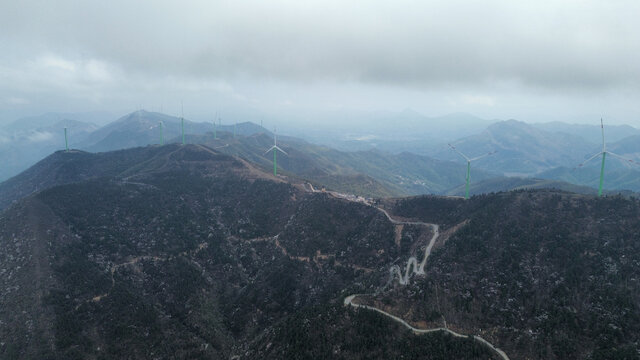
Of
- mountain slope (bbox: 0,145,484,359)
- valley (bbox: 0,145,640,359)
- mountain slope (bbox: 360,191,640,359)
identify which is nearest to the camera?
mountain slope (bbox: 360,191,640,359)

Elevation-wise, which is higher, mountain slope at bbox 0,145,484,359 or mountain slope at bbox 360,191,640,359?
mountain slope at bbox 360,191,640,359

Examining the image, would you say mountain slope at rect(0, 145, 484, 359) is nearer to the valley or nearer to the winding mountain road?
the valley

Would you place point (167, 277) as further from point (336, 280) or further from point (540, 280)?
point (540, 280)

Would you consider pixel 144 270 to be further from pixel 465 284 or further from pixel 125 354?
pixel 465 284

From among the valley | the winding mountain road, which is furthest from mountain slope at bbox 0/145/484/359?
the winding mountain road

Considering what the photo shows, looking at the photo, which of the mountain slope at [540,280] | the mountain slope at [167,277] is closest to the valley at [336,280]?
the mountain slope at [540,280]

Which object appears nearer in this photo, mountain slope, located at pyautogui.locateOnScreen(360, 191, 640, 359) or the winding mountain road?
mountain slope, located at pyautogui.locateOnScreen(360, 191, 640, 359)

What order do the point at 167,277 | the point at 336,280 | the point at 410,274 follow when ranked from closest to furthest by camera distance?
the point at 410,274 < the point at 336,280 < the point at 167,277

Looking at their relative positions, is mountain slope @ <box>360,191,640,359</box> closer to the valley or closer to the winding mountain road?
the valley

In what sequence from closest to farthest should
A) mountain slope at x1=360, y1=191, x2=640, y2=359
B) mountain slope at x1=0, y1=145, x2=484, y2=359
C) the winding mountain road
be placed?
1. mountain slope at x1=360, y1=191, x2=640, y2=359
2. the winding mountain road
3. mountain slope at x1=0, y1=145, x2=484, y2=359

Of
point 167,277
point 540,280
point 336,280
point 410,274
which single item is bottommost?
point 167,277

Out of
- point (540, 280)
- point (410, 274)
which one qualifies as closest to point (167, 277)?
point (410, 274)
